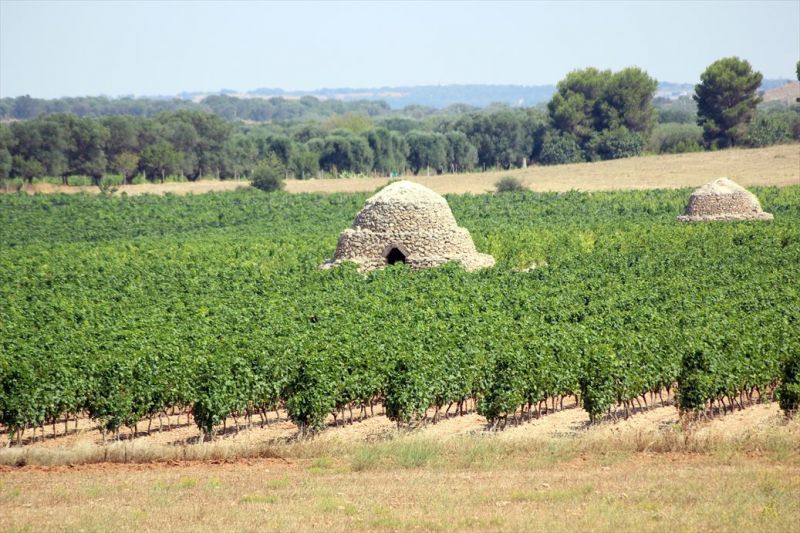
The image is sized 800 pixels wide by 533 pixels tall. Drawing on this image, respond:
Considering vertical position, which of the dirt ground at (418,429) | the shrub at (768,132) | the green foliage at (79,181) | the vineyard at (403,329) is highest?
the shrub at (768,132)

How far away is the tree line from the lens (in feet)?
355

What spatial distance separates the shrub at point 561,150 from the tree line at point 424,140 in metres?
0.12

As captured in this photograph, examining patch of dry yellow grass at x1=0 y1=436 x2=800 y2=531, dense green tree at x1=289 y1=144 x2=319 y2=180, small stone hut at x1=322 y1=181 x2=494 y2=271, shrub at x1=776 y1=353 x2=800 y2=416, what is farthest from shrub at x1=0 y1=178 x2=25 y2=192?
shrub at x1=776 y1=353 x2=800 y2=416

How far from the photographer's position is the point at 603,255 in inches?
1720

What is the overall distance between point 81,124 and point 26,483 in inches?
3776

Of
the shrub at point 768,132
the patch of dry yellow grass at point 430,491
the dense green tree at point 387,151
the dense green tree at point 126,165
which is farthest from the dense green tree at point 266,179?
the patch of dry yellow grass at point 430,491

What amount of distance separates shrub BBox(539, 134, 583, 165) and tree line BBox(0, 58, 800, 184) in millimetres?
121

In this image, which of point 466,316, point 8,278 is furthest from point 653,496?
point 8,278

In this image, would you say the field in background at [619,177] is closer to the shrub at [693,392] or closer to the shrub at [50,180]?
the shrub at [50,180]

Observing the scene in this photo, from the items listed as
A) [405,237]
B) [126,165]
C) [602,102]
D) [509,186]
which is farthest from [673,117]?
[405,237]

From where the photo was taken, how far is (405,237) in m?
42.6

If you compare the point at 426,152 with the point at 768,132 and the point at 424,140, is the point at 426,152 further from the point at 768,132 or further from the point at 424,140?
the point at 768,132

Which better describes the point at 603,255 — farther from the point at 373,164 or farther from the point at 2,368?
the point at 373,164

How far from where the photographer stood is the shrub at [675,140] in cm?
11226
